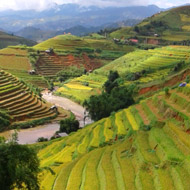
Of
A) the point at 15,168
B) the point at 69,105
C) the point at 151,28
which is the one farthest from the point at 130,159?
the point at 151,28

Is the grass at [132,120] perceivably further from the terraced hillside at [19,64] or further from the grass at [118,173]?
the terraced hillside at [19,64]

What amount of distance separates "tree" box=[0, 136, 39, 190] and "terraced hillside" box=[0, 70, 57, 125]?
35.7 m

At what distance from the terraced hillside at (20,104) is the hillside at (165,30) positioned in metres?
87.2

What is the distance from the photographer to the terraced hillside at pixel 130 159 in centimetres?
1656

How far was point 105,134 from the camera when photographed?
95.7ft

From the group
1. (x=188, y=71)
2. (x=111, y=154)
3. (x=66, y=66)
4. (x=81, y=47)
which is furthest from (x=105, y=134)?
(x=81, y=47)


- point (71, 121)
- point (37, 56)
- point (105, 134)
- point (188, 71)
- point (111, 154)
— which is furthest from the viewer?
point (37, 56)

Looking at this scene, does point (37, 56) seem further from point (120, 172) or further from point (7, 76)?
point (120, 172)

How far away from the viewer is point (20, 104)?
2024 inches

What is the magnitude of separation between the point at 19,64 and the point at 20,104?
42809 millimetres

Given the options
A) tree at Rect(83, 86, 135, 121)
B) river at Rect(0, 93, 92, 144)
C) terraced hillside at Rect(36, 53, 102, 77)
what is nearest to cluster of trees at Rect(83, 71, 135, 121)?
tree at Rect(83, 86, 135, 121)

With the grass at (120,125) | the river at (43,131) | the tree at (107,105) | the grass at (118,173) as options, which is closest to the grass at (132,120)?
the grass at (120,125)

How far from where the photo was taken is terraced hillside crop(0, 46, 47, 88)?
82.7m

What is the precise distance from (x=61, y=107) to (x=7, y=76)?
14377 millimetres
